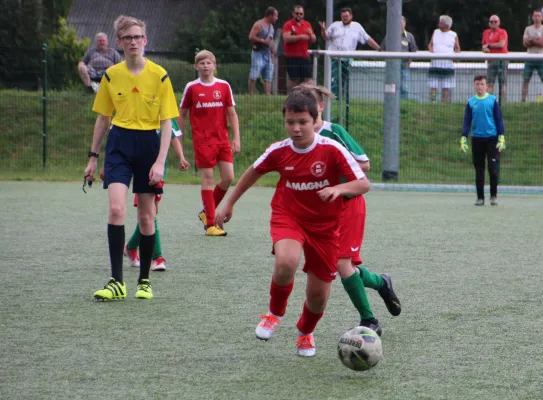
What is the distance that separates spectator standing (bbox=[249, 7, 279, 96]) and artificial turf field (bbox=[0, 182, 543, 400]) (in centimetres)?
845

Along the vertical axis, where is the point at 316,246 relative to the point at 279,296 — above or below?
above

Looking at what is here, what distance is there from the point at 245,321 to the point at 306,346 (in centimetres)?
92

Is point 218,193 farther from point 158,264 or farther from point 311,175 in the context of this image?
point 311,175

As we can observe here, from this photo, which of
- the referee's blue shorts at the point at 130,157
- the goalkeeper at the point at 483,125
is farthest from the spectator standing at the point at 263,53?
the referee's blue shorts at the point at 130,157

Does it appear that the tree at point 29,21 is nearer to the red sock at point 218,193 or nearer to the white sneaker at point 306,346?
the red sock at point 218,193

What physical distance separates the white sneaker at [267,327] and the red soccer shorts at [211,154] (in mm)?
5231

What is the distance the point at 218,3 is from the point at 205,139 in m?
32.4

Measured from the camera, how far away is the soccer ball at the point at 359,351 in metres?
4.93

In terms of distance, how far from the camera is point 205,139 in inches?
426

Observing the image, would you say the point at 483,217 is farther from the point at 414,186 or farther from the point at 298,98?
the point at 298,98

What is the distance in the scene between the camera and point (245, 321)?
6.25m

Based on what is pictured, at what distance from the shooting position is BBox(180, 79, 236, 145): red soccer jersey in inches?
423

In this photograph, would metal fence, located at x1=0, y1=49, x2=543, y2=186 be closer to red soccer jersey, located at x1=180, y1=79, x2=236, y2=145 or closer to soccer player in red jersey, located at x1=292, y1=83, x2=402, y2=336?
red soccer jersey, located at x1=180, y1=79, x2=236, y2=145

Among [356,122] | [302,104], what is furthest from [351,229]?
[356,122]
